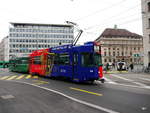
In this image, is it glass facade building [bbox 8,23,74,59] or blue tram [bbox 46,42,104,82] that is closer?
blue tram [bbox 46,42,104,82]

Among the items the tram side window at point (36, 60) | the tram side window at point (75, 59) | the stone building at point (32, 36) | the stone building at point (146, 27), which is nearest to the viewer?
the tram side window at point (75, 59)

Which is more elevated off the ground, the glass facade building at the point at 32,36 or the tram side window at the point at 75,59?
the glass facade building at the point at 32,36

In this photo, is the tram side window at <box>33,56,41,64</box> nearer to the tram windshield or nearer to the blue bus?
the blue bus

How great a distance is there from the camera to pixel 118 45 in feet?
282

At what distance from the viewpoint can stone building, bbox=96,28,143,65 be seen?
3295 inches

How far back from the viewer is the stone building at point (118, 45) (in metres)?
83.7

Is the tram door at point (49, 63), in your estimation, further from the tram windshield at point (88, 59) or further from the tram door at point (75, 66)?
the tram windshield at point (88, 59)

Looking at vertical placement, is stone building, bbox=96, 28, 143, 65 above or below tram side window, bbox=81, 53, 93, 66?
above

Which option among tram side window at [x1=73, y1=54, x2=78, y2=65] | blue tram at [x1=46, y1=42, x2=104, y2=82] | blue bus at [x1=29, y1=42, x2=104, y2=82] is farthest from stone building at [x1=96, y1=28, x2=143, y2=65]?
tram side window at [x1=73, y1=54, x2=78, y2=65]

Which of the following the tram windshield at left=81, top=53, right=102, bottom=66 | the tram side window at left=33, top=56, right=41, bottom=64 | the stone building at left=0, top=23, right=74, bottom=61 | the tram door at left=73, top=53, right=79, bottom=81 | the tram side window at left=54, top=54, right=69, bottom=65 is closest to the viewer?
the tram windshield at left=81, top=53, right=102, bottom=66

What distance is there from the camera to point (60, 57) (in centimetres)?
1477

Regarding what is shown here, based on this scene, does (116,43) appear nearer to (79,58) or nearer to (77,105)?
(79,58)

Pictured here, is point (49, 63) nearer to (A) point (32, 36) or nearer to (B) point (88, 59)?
(B) point (88, 59)

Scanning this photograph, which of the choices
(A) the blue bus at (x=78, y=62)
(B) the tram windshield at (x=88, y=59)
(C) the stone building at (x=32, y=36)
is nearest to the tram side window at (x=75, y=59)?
(A) the blue bus at (x=78, y=62)
